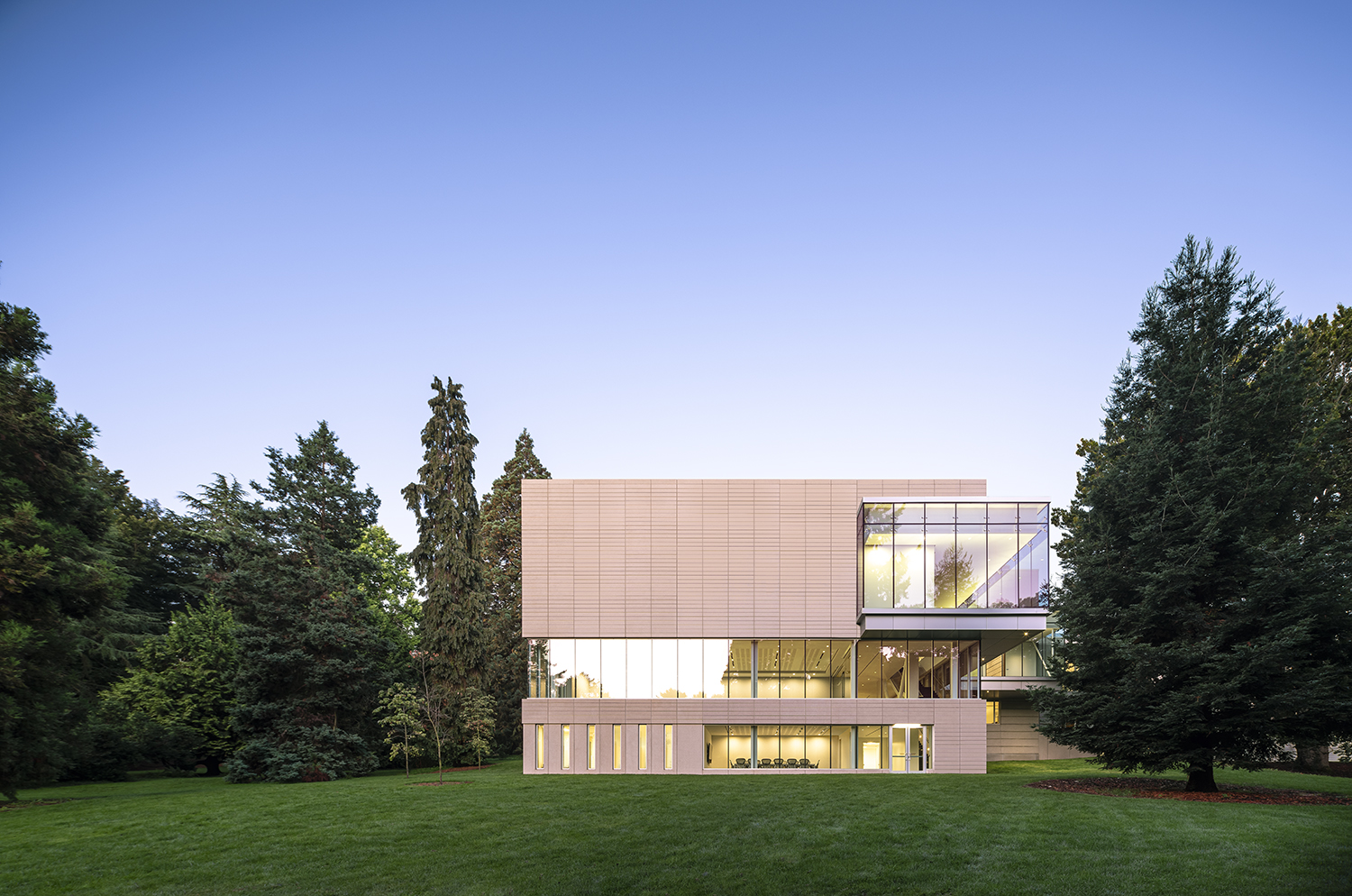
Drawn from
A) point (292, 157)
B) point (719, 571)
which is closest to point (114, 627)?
point (292, 157)

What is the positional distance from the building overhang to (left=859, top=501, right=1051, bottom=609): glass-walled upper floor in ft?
0.89

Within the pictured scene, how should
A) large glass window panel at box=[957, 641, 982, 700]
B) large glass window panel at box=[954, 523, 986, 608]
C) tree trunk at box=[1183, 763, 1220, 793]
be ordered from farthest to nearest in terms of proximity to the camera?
large glass window panel at box=[957, 641, 982, 700] → large glass window panel at box=[954, 523, 986, 608] → tree trunk at box=[1183, 763, 1220, 793]

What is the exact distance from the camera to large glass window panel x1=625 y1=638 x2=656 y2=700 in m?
32.8

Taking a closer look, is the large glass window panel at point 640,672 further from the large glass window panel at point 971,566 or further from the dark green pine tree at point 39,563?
the dark green pine tree at point 39,563

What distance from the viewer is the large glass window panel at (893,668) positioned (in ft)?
106

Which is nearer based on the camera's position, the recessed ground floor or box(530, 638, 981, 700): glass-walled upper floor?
the recessed ground floor

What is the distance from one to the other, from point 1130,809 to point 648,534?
792 inches

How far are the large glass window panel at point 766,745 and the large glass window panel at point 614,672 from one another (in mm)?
5734

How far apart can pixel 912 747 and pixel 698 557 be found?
11.4 metres

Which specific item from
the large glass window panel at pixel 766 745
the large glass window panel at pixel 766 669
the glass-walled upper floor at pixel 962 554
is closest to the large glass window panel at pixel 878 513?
the glass-walled upper floor at pixel 962 554

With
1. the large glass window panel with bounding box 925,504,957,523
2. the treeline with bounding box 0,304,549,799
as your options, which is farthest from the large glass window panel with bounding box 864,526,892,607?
the treeline with bounding box 0,304,549,799

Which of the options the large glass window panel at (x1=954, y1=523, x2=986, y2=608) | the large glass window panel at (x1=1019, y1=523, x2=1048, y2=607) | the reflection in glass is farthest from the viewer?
the reflection in glass

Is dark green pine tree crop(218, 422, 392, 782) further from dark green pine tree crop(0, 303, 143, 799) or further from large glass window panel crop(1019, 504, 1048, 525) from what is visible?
large glass window panel crop(1019, 504, 1048, 525)

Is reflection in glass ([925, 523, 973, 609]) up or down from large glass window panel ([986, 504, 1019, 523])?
down
